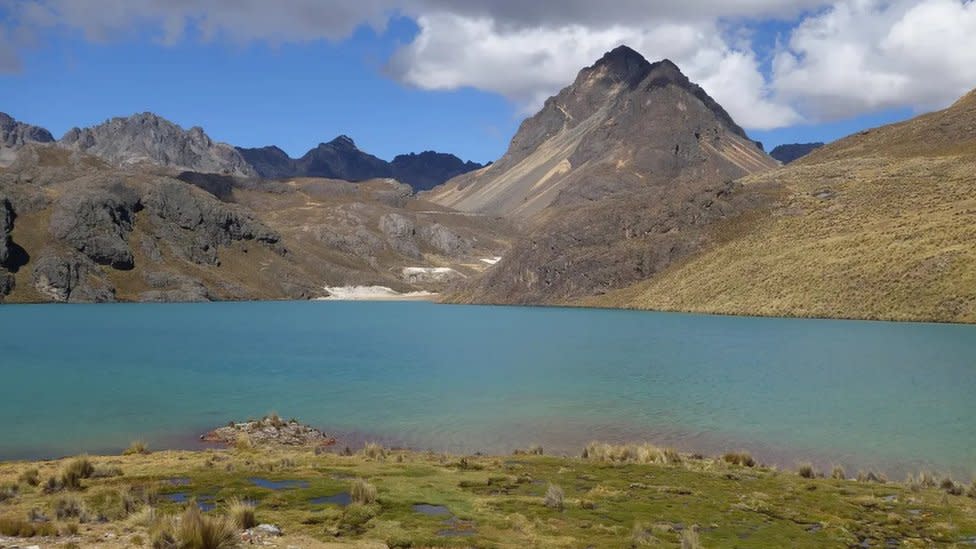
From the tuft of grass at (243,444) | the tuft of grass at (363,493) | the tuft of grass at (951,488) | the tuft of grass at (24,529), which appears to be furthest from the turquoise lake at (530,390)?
the tuft of grass at (24,529)

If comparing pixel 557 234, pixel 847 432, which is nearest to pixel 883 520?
pixel 847 432

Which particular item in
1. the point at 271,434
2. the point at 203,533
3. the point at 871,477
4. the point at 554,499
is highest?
the point at 203,533

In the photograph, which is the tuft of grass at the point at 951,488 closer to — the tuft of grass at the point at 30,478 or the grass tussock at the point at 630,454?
the grass tussock at the point at 630,454

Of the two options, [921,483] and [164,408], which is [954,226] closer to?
[921,483]

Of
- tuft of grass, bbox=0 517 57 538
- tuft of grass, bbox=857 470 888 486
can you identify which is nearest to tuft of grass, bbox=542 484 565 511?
tuft of grass, bbox=0 517 57 538

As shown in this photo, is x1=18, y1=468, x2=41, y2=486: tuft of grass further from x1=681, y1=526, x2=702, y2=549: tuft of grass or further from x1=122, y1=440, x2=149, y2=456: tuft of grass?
x1=681, y1=526, x2=702, y2=549: tuft of grass

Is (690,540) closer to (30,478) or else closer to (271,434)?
(30,478)

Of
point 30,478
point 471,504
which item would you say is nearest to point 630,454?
point 471,504
